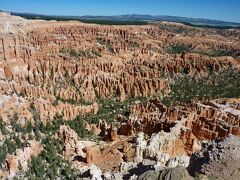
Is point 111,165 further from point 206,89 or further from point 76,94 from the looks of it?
point 206,89

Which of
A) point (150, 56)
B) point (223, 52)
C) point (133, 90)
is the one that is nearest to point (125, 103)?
point (133, 90)

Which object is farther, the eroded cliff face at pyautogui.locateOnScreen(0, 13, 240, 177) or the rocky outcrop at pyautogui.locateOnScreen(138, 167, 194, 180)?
the eroded cliff face at pyautogui.locateOnScreen(0, 13, 240, 177)

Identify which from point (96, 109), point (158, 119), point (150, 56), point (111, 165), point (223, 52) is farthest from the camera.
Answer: point (223, 52)

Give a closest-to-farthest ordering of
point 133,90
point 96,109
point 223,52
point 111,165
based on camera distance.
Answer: point 111,165 < point 96,109 < point 133,90 < point 223,52

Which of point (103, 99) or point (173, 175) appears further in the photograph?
point (103, 99)

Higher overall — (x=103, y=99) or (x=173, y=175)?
(x=173, y=175)

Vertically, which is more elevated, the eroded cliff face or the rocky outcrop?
the rocky outcrop

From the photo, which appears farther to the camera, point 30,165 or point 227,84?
point 227,84

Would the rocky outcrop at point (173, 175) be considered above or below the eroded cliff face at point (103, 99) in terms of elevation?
above
